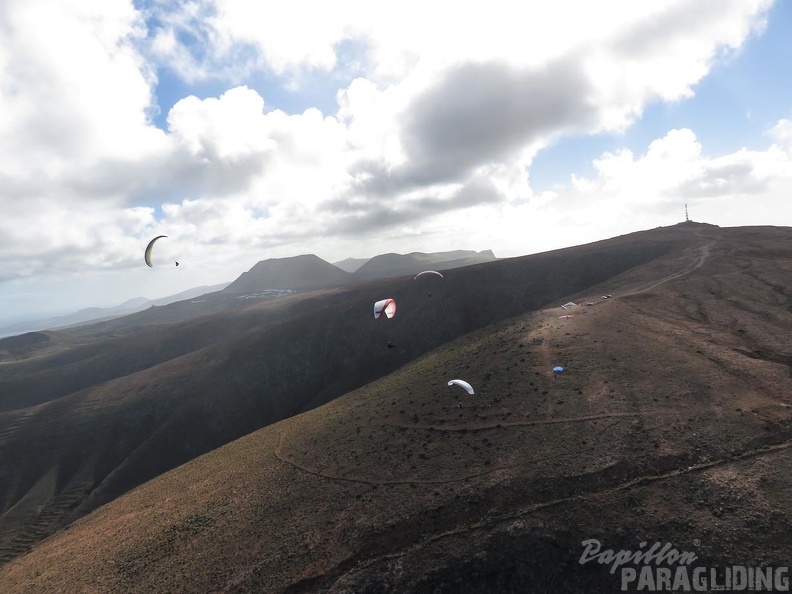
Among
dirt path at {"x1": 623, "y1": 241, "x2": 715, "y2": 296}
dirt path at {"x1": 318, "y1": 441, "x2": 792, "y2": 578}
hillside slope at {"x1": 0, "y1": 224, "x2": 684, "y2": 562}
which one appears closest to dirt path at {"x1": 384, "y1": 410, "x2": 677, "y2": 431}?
Answer: dirt path at {"x1": 318, "y1": 441, "x2": 792, "y2": 578}

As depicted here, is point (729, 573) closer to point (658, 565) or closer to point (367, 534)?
point (658, 565)

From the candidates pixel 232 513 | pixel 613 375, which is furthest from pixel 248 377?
pixel 613 375

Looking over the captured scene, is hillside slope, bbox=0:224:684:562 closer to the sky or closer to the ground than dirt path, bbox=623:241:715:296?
closer to the ground

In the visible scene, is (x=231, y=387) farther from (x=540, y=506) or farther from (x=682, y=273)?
(x=682, y=273)

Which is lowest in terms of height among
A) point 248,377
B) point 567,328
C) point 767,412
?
point 248,377

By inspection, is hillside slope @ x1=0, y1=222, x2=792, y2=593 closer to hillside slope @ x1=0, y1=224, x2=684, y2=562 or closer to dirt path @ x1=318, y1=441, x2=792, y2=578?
dirt path @ x1=318, y1=441, x2=792, y2=578

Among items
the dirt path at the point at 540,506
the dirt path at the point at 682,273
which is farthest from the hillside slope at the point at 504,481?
the dirt path at the point at 682,273

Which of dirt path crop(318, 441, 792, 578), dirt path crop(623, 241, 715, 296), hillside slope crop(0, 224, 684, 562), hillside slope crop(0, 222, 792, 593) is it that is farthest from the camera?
hillside slope crop(0, 224, 684, 562)

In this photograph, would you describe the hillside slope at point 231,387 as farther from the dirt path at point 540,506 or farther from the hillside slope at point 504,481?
the dirt path at point 540,506
